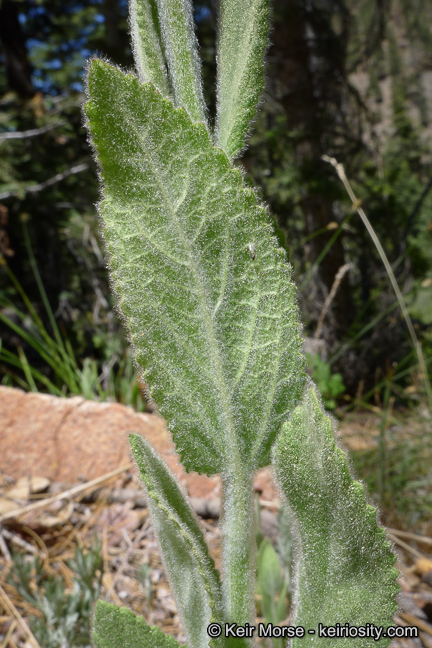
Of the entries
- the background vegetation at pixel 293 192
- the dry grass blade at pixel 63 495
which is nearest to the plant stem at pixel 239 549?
the dry grass blade at pixel 63 495

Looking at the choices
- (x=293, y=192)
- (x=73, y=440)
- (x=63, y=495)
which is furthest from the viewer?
(x=293, y=192)

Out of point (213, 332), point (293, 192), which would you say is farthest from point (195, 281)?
point (293, 192)

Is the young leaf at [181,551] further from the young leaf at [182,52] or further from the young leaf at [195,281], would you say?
the young leaf at [182,52]

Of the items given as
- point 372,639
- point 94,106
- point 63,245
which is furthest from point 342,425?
point 63,245

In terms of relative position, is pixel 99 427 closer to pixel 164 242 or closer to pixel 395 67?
pixel 164 242

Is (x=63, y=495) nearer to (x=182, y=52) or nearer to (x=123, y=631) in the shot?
(x=123, y=631)

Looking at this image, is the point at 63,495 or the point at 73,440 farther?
the point at 73,440

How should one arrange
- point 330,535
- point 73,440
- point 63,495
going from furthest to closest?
point 73,440 → point 63,495 → point 330,535
